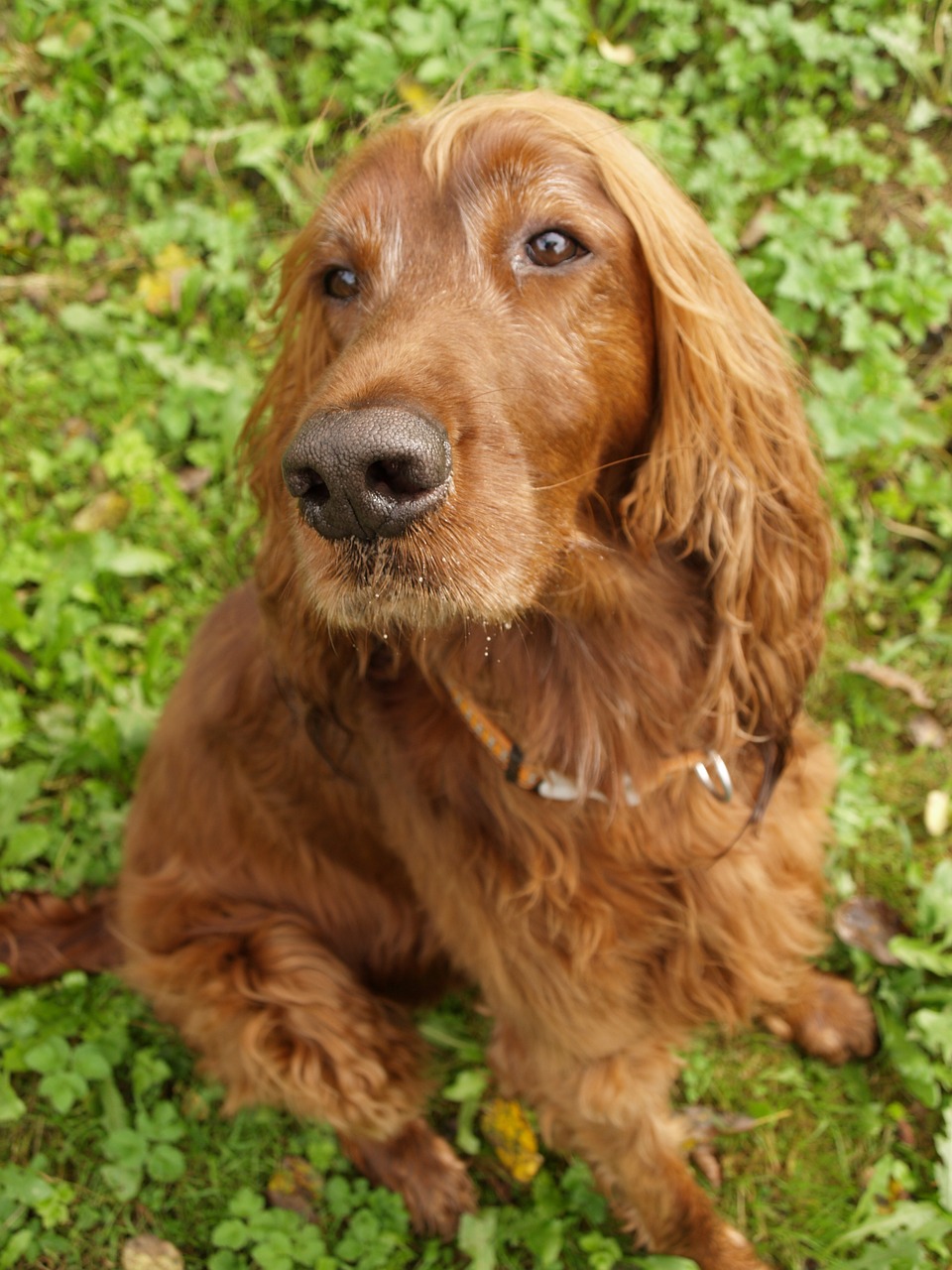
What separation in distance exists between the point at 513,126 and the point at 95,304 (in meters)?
3.26

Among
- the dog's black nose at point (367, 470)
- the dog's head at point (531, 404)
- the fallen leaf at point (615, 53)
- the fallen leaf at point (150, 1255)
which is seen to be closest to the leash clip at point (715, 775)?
the dog's head at point (531, 404)

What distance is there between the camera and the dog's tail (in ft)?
10.3

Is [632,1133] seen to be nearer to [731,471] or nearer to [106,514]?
[731,471]

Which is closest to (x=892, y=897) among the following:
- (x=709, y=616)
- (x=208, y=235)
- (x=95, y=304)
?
(x=709, y=616)

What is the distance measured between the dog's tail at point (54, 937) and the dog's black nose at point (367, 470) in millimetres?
2008

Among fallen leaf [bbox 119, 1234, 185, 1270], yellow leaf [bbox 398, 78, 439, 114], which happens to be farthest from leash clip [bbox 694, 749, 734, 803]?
yellow leaf [bbox 398, 78, 439, 114]

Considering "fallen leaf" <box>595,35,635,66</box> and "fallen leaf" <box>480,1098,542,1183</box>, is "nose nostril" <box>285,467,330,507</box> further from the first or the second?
"fallen leaf" <box>595,35,635,66</box>

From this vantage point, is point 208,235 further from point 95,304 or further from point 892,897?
point 892,897

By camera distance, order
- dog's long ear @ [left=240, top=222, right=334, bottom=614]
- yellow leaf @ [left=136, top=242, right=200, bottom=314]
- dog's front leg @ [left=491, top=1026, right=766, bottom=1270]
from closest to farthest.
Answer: dog's long ear @ [left=240, top=222, right=334, bottom=614], dog's front leg @ [left=491, top=1026, right=766, bottom=1270], yellow leaf @ [left=136, top=242, right=200, bottom=314]

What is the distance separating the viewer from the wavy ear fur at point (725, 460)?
7.10ft

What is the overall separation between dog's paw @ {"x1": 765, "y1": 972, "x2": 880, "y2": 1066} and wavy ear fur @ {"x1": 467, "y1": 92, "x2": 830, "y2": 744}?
A: 49.8 inches

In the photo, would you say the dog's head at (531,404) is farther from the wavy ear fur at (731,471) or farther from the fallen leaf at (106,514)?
Answer: the fallen leaf at (106,514)

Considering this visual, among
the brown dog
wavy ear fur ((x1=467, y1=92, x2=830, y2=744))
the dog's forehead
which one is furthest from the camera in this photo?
wavy ear fur ((x1=467, y1=92, x2=830, y2=744))

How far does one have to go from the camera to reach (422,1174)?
10.4 ft
